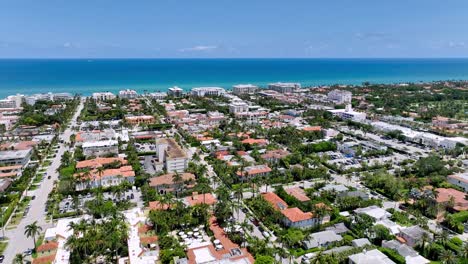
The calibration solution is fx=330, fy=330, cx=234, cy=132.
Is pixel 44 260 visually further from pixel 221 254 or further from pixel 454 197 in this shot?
pixel 454 197

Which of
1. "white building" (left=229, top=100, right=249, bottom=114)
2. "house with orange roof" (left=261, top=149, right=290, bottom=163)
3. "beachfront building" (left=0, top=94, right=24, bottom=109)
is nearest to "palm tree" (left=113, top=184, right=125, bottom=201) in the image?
"house with orange roof" (left=261, top=149, right=290, bottom=163)

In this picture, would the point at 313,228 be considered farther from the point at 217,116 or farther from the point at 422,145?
the point at 217,116

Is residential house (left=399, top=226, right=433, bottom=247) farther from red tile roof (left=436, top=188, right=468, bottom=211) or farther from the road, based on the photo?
the road

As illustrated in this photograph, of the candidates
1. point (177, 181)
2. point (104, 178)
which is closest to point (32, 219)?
point (104, 178)

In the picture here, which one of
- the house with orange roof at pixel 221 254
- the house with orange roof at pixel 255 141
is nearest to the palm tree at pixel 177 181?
the house with orange roof at pixel 221 254

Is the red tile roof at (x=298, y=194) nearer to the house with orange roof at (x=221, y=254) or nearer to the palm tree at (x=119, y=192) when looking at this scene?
the house with orange roof at (x=221, y=254)
